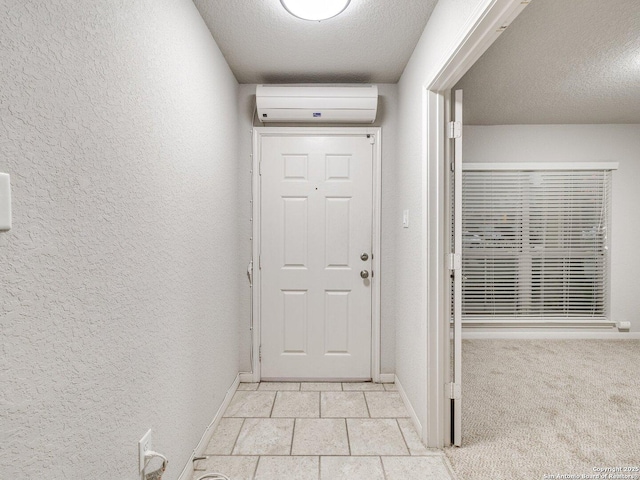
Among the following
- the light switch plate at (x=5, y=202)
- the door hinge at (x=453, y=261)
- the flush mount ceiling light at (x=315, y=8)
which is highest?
the flush mount ceiling light at (x=315, y=8)

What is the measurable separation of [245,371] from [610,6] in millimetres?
3408

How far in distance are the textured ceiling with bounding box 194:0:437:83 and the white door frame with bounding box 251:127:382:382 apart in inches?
15.2

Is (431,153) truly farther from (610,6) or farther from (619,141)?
(619,141)

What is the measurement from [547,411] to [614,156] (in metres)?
3.34

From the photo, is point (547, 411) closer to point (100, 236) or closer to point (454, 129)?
point (454, 129)

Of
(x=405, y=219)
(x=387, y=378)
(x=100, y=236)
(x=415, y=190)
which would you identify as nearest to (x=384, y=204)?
(x=405, y=219)

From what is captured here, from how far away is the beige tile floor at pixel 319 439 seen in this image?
1.86 meters

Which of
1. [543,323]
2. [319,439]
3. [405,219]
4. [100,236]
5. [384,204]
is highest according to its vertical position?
[384,204]

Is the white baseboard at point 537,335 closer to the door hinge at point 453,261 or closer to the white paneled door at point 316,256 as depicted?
the white paneled door at point 316,256

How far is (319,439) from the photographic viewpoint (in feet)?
7.00

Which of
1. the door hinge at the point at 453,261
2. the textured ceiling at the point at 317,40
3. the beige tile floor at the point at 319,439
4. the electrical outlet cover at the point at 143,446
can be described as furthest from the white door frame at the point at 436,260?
the electrical outlet cover at the point at 143,446

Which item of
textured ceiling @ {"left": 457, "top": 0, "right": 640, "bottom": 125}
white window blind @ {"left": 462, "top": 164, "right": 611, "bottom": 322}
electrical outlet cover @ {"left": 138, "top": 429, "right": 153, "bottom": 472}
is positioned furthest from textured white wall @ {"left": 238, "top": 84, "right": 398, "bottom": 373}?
white window blind @ {"left": 462, "top": 164, "right": 611, "bottom": 322}

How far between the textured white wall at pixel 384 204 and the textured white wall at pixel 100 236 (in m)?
0.96

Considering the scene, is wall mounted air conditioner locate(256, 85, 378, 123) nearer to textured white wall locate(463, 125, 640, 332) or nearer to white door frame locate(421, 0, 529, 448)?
white door frame locate(421, 0, 529, 448)
